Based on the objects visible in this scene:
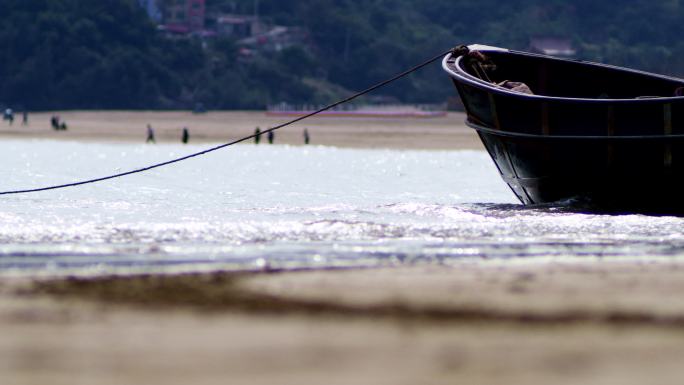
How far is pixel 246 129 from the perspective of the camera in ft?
238

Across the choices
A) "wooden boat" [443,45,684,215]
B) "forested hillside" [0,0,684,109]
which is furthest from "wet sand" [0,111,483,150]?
"wooden boat" [443,45,684,215]

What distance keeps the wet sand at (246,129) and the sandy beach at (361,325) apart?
144 feet

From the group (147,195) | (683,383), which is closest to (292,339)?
(683,383)

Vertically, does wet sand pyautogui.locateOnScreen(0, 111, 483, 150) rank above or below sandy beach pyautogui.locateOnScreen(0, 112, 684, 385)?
below

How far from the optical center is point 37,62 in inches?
3812

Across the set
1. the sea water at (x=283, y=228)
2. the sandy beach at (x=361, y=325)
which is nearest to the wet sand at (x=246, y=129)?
the sea water at (x=283, y=228)

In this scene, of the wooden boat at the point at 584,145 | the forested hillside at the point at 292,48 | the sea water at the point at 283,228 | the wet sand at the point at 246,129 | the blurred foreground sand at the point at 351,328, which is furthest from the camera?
the forested hillside at the point at 292,48

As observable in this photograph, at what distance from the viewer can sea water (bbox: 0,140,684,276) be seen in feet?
34.1

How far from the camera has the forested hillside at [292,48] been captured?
322 feet

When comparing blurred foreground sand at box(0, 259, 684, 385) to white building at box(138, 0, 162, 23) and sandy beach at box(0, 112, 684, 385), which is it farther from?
white building at box(138, 0, 162, 23)

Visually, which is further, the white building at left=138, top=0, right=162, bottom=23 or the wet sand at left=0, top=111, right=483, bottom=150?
the white building at left=138, top=0, right=162, bottom=23

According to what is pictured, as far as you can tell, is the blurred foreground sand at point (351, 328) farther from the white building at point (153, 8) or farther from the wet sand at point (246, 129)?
the white building at point (153, 8)

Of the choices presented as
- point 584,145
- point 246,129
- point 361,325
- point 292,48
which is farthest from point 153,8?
point 361,325

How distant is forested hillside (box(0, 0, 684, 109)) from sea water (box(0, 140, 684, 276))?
73831mm
